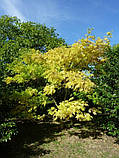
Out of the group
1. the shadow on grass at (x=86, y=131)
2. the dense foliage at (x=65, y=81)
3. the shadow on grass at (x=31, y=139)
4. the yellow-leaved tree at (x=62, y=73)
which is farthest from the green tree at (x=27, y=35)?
the shadow on grass at (x=86, y=131)

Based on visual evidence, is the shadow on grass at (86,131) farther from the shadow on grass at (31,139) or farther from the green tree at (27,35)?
the green tree at (27,35)

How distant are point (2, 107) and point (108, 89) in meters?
3.63

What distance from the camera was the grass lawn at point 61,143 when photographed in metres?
4.33

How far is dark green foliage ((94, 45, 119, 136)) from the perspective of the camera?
174 inches

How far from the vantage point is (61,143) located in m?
5.01

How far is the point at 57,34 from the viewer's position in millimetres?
9289

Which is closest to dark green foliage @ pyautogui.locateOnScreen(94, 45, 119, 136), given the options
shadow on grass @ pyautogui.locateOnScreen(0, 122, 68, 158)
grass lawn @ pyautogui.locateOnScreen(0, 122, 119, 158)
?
grass lawn @ pyautogui.locateOnScreen(0, 122, 119, 158)

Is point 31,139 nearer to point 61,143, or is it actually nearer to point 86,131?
point 61,143

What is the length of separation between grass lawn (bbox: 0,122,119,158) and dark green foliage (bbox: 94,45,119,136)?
2.27ft

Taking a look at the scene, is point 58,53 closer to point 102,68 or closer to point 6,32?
point 102,68

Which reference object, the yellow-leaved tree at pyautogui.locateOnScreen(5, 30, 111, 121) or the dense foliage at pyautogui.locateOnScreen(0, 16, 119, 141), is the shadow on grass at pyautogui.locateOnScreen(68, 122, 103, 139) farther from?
the yellow-leaved tree at pyautogui.locateOnScreen(5, 30, 111, 121)

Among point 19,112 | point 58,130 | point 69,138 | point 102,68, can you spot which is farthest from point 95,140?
point 19,112

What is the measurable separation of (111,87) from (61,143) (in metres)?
2.43

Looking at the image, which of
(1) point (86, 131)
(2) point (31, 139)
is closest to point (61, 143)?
(2) point (31, 139)
